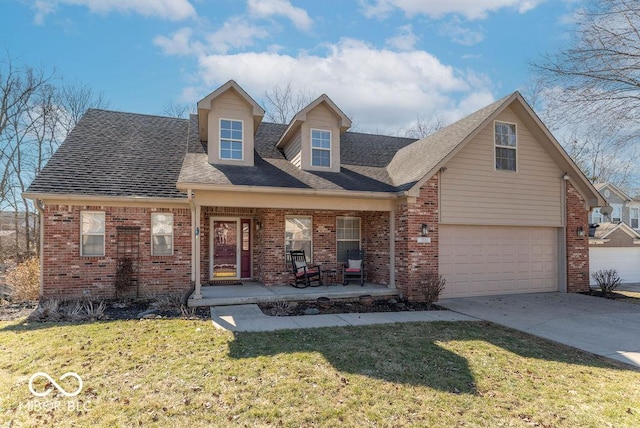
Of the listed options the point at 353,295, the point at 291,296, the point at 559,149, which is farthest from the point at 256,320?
the point at 559,149

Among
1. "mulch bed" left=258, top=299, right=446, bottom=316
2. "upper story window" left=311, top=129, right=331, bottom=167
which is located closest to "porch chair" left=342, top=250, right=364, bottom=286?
"mulch bed" left=258, top=299, right=446, bottom=316

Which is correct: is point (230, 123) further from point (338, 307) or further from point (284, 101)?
point (284, 101)

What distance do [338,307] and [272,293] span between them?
1.73 m

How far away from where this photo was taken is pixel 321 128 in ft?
36.6

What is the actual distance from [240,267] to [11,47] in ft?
55.2

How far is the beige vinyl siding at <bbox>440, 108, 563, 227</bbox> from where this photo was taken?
32.6 ft

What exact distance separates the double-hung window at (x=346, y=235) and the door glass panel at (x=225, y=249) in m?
3.24

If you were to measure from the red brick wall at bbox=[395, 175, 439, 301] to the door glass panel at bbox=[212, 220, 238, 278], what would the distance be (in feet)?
16.6

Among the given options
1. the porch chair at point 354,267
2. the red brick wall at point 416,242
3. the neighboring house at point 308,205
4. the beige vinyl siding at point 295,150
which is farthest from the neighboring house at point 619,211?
the beige vinyl siding at point 295,150

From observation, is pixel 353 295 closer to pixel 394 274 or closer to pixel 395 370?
pixel 394 274

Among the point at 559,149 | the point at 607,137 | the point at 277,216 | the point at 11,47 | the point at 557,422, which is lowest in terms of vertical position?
the point at 557,422

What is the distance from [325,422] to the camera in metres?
3.53

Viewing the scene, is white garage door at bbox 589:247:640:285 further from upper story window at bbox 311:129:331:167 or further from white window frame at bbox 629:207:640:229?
white window frame at bbox 629:207:640:229

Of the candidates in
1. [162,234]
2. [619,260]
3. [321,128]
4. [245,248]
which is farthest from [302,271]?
[619,260]
